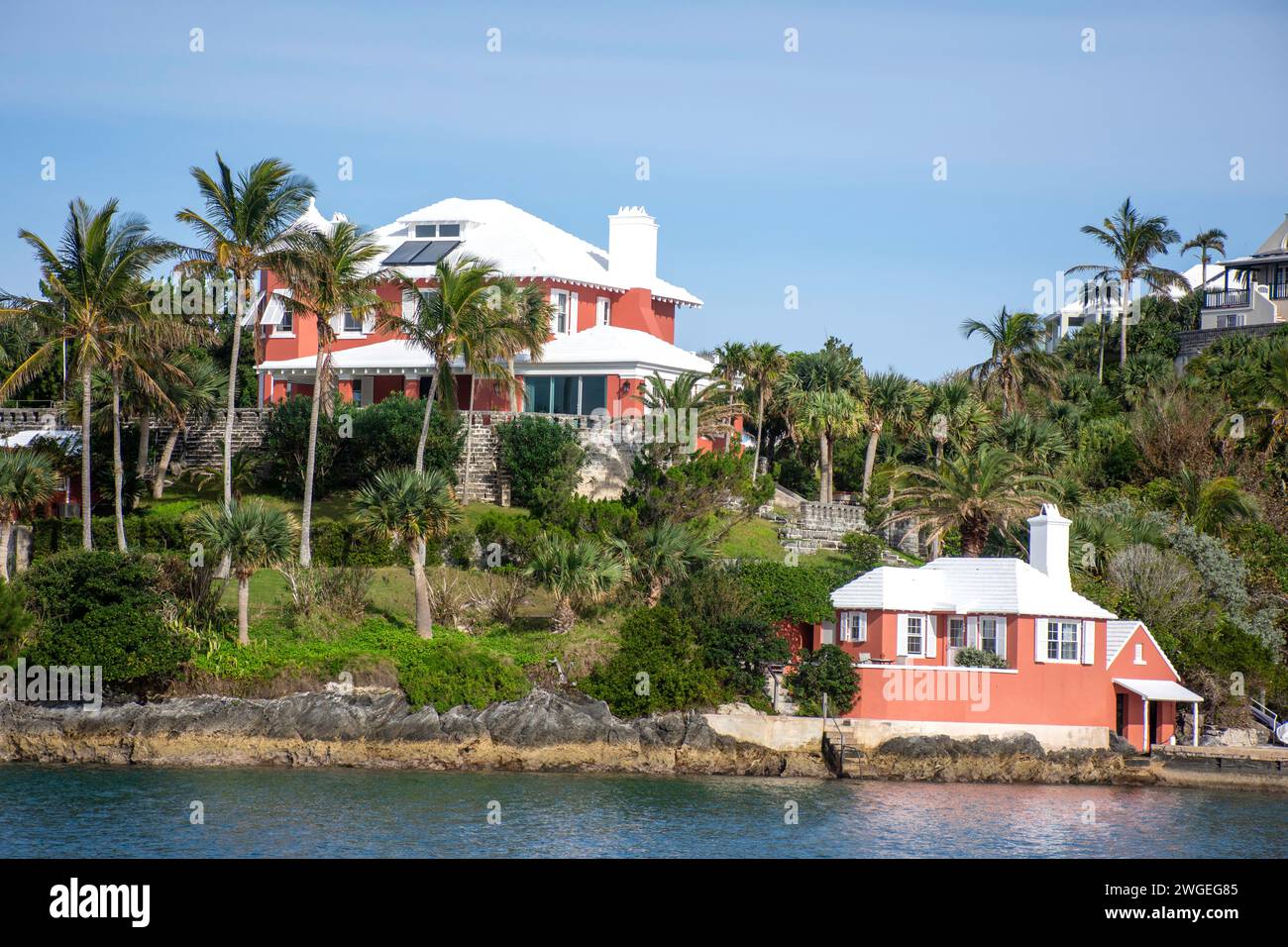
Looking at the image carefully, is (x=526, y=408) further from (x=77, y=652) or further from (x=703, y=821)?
(x=703, y=821)

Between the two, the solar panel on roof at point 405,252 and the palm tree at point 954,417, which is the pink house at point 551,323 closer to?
the solar panel on roof at point 405,252

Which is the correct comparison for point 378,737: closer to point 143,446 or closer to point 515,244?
point 143,446

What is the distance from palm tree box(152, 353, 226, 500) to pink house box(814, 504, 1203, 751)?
74.5 feet

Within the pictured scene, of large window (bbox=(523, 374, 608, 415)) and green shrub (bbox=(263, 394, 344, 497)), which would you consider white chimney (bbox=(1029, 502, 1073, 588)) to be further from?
green shrub (bbox=(263, 394, 344, 497))

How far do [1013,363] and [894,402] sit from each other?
22.7 ft

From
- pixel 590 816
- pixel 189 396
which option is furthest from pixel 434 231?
pixel 590 816

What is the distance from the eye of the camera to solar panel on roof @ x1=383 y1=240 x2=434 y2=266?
186 feet

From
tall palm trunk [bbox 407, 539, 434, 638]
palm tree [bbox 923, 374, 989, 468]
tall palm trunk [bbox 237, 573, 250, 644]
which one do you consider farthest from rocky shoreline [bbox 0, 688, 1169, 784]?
palm tree [bbox 923, 374, 989, 468]

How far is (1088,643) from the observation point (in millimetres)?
38969

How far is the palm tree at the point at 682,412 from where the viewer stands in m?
48.4

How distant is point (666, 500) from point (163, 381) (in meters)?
16.2

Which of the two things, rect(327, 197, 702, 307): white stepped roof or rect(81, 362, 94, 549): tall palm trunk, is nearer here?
rect(81, 362, 94, 549): tall palm trunk
